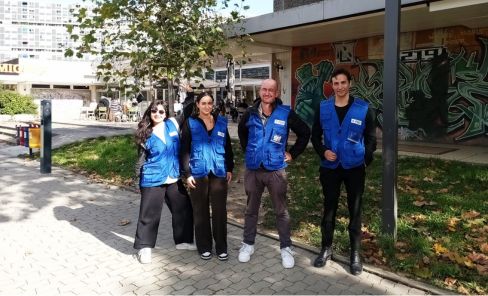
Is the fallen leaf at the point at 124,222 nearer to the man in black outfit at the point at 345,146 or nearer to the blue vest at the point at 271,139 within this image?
the blue vest at the point at 271,139

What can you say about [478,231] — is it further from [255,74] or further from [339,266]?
[255,74]

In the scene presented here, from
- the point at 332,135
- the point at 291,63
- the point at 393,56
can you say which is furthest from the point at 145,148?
the point at 291,63

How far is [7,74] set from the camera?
42.2m

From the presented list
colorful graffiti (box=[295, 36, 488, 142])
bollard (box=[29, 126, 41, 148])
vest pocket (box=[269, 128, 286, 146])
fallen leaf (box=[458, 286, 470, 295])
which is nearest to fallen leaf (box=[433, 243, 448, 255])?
fallen leaf (box=[458, 286, 470, 295])

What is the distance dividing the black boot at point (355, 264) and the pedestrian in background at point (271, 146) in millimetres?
556

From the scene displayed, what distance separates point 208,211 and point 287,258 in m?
0.91

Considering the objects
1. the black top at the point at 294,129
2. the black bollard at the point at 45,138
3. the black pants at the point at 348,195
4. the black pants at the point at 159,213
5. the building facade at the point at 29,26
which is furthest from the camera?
the building facade at the point at 29,26

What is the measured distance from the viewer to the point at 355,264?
411 centimetres

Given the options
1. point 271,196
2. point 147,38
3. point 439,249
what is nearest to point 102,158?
point 147,38

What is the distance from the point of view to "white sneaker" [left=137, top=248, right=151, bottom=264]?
444 cm

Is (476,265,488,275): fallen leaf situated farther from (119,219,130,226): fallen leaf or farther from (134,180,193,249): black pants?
(119,219,130,226): fallen leaf

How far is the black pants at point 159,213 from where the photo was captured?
4.52 meters

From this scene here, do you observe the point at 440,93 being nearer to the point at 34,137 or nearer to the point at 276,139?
the point at 276,139

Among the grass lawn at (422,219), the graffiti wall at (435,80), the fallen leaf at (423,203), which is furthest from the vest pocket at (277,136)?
the graffiti wall at (435,80)
